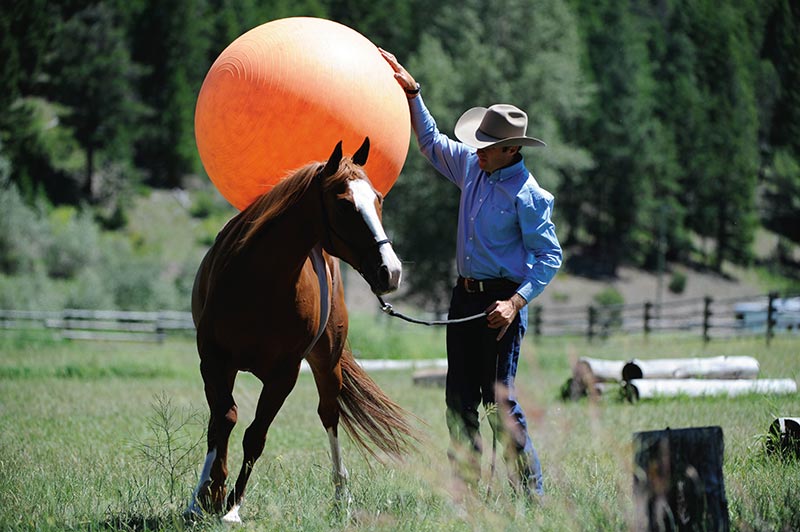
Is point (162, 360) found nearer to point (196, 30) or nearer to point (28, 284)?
point (28, 284)

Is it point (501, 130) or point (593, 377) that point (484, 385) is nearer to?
point (501, 130)

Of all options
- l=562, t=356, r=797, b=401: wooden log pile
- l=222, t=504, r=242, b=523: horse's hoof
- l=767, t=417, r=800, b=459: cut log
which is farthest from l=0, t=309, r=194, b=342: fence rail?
l=767, t=417, r=800, b=459: cut log

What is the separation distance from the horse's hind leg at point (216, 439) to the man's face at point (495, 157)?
6.39 feet

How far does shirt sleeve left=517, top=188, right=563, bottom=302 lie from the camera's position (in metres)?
5.30

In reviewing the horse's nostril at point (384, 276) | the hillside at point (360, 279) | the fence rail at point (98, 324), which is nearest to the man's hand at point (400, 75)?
the horse's nostril at point (384, 276)

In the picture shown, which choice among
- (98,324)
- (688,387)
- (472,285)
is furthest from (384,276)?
(98,324)

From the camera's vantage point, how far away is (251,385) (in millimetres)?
15141

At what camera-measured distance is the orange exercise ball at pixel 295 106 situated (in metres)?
5.17

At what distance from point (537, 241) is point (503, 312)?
1.69 ft

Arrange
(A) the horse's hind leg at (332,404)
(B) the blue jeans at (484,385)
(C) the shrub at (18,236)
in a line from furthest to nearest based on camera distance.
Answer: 1. (C) the shrub at (18,236)
2. (A) the horse's hind leg at (332,404)
3. (B) the blue jeans at (484,385)

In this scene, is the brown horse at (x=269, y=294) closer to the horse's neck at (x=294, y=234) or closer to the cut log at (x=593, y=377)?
the horse's neck at (x=294, y=234)

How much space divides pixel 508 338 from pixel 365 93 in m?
1.68

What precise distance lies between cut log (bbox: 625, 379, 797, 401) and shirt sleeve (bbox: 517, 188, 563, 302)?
5736 mm

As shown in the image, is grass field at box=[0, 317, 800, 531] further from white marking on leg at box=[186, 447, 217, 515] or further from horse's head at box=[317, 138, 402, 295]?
horse's head at box=[317, 138, 402, 295]
